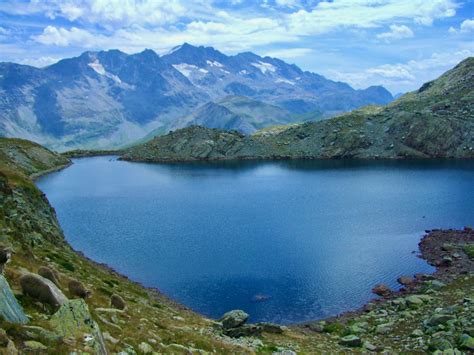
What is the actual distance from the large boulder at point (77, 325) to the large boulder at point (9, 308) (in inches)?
53.3

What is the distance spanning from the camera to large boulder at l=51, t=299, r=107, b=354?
18.7 metres

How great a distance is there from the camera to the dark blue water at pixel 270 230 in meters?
61.9

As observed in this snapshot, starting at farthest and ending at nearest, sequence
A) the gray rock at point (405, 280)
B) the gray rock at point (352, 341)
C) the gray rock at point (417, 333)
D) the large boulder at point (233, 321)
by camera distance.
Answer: the gray rock at point (405, 280), the gray rock at point (417, 333), the gray rock at point (352, 341), the large boulder at point (233, 321)

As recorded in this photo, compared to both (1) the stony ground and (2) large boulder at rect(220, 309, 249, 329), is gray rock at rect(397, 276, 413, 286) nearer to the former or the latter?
(1) the stony ground

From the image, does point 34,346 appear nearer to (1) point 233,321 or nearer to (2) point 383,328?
(1) point 233,321

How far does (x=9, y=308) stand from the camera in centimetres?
1816

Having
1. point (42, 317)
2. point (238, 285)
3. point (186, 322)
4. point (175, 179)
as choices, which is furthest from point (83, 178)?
point (42, 317)

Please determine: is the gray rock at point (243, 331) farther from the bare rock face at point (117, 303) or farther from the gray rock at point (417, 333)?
the gray rock at point (417, 333)

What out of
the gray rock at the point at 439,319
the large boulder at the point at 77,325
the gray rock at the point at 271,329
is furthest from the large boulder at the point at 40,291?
the gray rock at the point at 439,319

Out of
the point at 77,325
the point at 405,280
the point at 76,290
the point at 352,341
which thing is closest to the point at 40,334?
the point at 77,325

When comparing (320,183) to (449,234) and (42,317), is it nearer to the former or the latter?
(449,234)

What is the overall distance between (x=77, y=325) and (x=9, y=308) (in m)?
3.02

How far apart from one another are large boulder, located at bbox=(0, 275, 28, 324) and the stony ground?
0.17 feet

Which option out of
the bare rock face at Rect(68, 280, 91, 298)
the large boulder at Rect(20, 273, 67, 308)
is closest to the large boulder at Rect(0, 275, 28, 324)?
the large boulder at Rect(20, 273, 67, 308)
